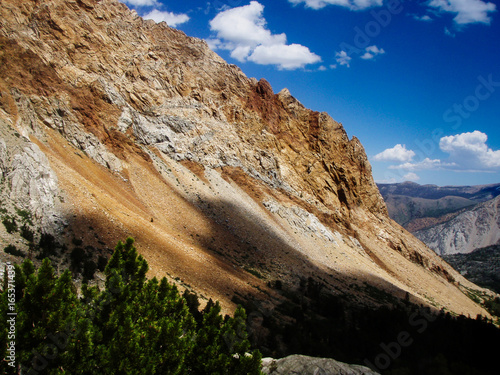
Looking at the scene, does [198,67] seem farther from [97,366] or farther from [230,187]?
[97,366]

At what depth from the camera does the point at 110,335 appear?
10.2 m

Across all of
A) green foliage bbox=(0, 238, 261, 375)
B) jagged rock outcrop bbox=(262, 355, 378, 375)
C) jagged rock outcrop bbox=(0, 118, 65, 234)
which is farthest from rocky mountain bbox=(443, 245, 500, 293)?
jagged rock outcrop bbox=(0, 118, 65, 234)

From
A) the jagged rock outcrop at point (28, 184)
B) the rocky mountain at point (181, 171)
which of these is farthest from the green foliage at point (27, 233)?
the jagged rock outcrop at point (28, 184)

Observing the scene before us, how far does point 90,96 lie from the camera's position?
42.4 meters

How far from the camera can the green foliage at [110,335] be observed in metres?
8.64

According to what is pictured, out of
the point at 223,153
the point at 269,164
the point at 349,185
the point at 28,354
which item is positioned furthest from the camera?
the point at 349,185

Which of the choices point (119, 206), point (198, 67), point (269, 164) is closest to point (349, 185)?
point (269, 164)

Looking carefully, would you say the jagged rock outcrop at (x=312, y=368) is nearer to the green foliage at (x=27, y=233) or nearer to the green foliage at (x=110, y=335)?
the green foliage at (x=110, y=335)

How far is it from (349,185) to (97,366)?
6692 centimetres

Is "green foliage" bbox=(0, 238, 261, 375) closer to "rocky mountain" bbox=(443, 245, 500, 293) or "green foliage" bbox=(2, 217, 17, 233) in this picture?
"green foliage" bbox=(2, 217, 17, 233)

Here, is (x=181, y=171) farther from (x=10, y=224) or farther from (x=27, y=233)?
(x=10, y=224)

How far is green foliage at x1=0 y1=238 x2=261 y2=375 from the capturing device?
28.3 feet

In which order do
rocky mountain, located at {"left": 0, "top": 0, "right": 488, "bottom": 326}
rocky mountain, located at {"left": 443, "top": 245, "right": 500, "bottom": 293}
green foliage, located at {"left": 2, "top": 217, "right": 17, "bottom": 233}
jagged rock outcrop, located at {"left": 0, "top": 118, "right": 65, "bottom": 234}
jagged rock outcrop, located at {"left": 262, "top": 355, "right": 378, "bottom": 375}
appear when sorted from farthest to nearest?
rocky mountain, located at {"left": 443, "top": 245, "right": 500, "bottom": 293} < rocky mountain, located at {"left": 0, "top": 0, "right": 488, "bottom": 326} < jagged rock outcrop, located at {"left": 0, "top": 118, "right": 65, "bottom": 234} < green foliage, located at {"left": 2, "top": 217, "right": 17, "bottom": 233} < jagged rock outcrop, located at {"left": 262, "top": 355, "right": 378, "bottom": 375}

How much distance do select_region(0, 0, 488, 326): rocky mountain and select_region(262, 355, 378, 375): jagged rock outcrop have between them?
991 cm
